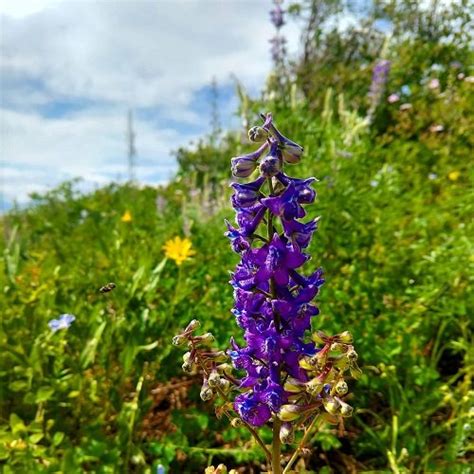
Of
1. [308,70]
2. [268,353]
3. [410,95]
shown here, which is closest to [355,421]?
[268,353]

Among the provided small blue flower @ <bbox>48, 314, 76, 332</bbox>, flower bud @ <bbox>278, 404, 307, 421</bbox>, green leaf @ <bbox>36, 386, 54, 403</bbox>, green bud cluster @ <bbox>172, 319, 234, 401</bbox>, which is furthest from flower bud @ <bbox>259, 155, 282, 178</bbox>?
small blue flower @ <bbox>48, 314, 76, 332</bbox>

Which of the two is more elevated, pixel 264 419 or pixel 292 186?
pixel 292 186

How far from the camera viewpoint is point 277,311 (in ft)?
3.34

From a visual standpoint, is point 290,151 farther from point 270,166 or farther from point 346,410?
point 346,410

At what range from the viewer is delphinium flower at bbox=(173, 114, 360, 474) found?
0.99 m

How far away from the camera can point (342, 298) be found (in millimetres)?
2508

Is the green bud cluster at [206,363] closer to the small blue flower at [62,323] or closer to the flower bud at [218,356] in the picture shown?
the flower bud at [218,356]

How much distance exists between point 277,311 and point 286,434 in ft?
0.72

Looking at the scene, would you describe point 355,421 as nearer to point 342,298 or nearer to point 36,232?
point 342,298

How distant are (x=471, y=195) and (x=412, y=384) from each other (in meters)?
0.97

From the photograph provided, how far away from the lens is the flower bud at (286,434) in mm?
999

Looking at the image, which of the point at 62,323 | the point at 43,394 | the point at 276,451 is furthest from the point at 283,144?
the point at 62,323

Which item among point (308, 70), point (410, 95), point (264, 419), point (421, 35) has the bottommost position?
point (264, 419)

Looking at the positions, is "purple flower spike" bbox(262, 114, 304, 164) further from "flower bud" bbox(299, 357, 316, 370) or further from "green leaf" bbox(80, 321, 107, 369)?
"green leaf" bbox(80, 321, 107, 369)
